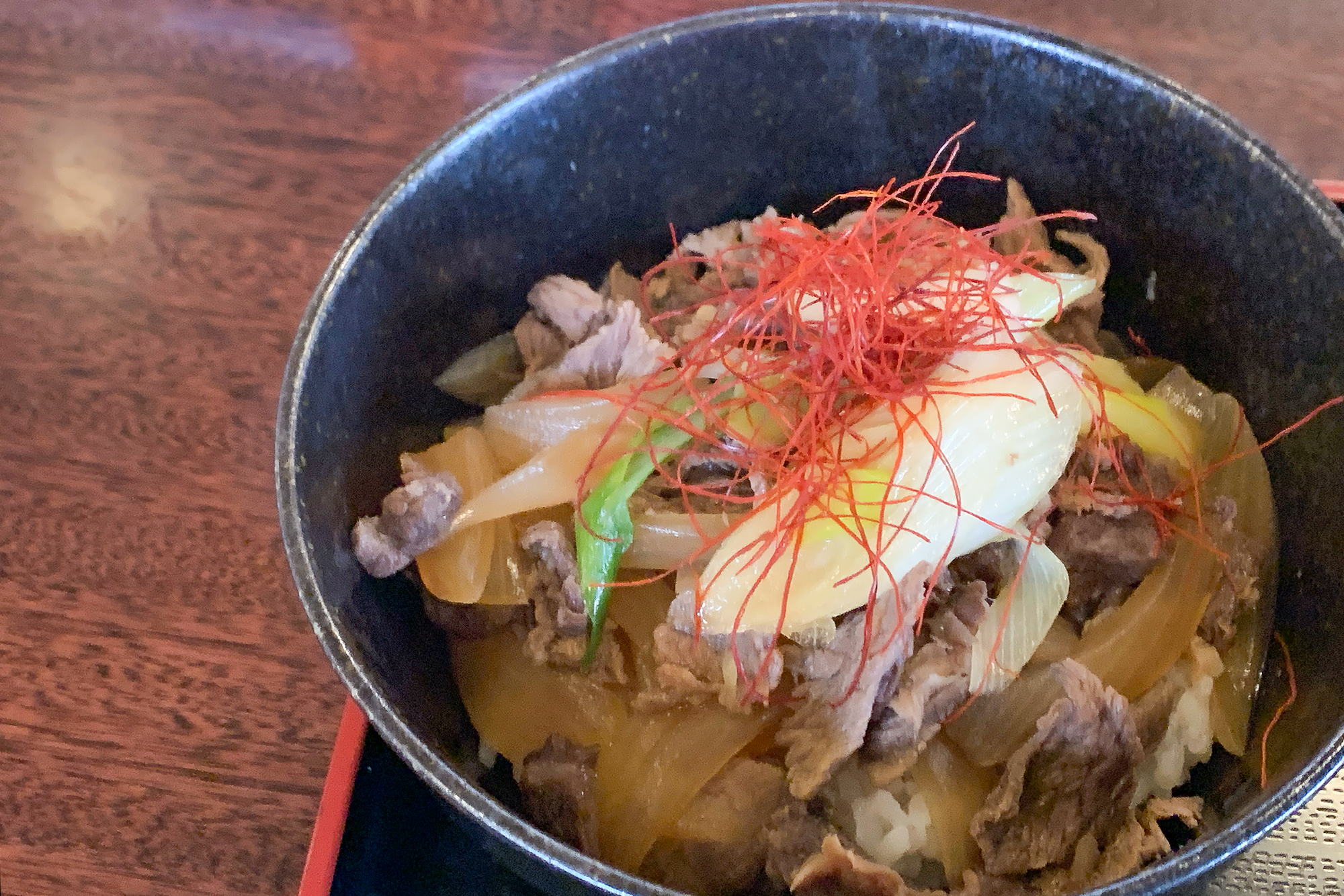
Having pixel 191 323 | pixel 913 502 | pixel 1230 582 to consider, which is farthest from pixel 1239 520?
pixel 191 323

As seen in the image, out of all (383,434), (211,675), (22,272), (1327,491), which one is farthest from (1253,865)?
(22,272)

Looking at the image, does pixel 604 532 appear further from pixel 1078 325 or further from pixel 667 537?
pixel 1078 325

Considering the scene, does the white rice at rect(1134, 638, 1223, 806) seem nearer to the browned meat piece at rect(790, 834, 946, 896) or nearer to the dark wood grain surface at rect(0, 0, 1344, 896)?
the browned meat piece at rect(790, 834, 946, 896)

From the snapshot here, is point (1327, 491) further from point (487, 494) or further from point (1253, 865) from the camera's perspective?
point (487, 494)

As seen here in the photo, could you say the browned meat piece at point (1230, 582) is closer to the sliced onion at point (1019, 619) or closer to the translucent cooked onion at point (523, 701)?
the sliced onion at point (1019, 619)

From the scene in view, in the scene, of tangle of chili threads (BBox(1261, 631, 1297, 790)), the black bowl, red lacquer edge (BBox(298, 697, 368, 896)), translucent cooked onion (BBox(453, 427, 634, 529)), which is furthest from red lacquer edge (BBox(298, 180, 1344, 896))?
tangle of chili threads (BBox(1261, 631, 1297, 790))

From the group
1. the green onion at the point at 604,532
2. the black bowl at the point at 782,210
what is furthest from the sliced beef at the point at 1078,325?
the green onion at the point at 604,532
